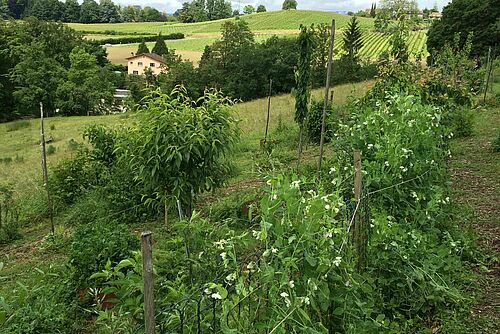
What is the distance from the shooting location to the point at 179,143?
4453 mm

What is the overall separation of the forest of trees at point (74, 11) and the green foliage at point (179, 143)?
82519 mm

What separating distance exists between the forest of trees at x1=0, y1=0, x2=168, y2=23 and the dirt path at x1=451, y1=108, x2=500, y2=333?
81791 millimetres

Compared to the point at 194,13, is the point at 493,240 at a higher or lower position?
lower

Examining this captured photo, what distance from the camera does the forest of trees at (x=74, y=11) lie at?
81.2 m

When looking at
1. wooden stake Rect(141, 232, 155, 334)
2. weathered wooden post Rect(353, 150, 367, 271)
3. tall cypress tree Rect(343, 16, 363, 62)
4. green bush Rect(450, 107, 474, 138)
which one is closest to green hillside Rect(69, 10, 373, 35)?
tall cypress tree Rect(343, 16, 363, 62)

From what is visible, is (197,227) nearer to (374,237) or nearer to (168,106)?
(374,237)

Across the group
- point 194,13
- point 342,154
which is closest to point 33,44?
point 342,154

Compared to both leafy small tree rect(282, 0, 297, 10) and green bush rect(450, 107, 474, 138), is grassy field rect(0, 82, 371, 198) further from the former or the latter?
leafy small tree rect(282, 0, 297, 10)

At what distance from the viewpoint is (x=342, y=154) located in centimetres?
498

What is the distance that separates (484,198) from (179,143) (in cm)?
398

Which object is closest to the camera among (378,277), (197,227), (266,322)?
(266,322)

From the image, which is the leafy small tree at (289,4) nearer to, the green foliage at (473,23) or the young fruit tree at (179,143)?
the green foliage at (473,23)

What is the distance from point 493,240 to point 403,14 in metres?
5.44

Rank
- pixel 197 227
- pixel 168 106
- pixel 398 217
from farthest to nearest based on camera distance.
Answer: pixel 168 106 → pixel 398 217 → pixel 197 227
